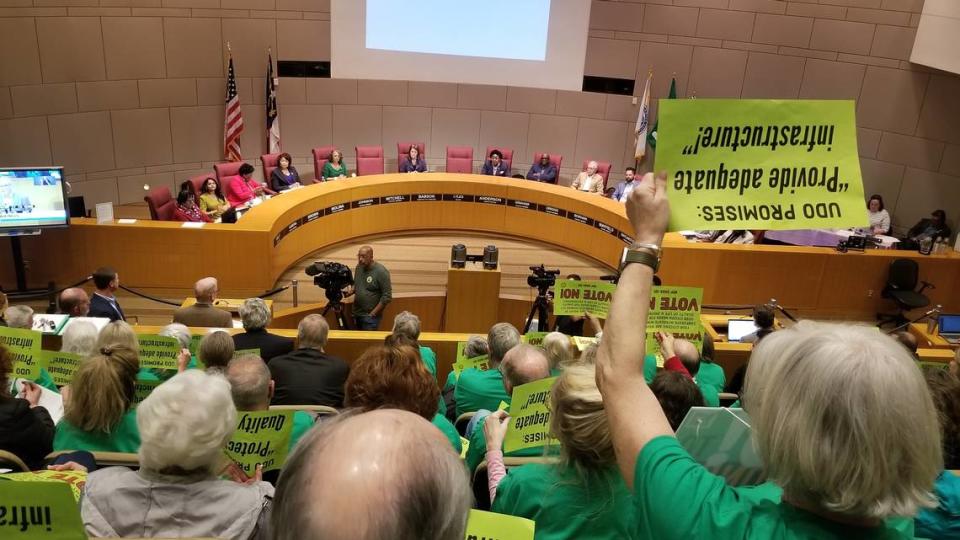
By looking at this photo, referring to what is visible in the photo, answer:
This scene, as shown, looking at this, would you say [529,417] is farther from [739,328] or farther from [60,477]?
[739,328]

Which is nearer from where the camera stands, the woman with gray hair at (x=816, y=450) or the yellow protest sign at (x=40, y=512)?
the woman with gray hair at (x=816, y=450)

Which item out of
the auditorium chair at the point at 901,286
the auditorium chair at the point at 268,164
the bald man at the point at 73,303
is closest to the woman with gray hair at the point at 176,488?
the bald man at the point at 73,303

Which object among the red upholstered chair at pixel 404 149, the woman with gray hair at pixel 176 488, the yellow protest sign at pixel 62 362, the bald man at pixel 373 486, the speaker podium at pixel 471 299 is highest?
the bald man at pixel 373 486

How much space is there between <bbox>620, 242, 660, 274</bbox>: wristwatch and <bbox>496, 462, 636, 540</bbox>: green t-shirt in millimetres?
575

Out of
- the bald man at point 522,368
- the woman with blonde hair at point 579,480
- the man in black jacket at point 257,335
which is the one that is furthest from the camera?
the man in black jacket at point 257,335

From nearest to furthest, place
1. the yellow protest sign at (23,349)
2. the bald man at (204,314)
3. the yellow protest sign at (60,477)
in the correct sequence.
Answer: the yellow protest sign at (60,477)
the yellow protest sign at (23,349)
the bald man at (204,314)

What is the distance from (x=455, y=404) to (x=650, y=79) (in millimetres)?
9097

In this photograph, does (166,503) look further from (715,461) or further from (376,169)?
(376,169)

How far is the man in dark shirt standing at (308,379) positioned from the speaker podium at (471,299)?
3.15 m

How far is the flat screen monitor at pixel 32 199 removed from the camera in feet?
22.9

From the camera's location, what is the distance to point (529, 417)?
2.58m

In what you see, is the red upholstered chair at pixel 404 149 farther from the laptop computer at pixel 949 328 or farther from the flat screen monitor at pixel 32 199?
the laptop computer at pixel 949 328

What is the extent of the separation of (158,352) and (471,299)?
372 centimetres

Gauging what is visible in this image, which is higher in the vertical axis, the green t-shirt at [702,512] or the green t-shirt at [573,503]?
the green t-shirt at [702,512]
